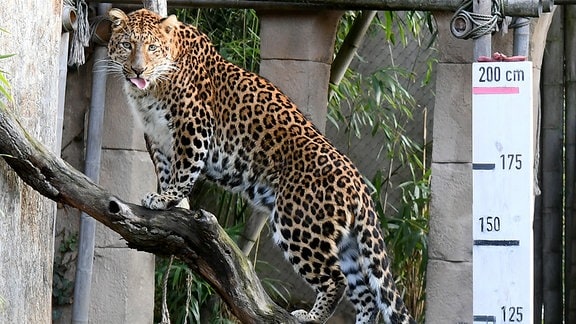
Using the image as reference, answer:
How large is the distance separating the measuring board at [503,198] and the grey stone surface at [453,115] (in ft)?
5.93

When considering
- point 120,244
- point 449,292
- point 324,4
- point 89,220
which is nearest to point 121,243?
point 120,244

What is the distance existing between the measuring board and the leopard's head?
205 centimetres

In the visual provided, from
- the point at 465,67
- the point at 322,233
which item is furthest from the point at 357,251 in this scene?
the point at 465,67

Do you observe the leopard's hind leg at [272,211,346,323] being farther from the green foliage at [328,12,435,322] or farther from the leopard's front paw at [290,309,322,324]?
the green foliage at [328,12,435,322]

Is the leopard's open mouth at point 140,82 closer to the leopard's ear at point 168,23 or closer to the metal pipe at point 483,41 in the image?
the leopard's ear at point 168,23

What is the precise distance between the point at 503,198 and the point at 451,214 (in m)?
1.83

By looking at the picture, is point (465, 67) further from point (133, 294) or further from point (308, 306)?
point (308, 306)

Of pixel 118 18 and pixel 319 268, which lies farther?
pixel 118 18

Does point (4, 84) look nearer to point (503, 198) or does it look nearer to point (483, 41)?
point (503, 198)

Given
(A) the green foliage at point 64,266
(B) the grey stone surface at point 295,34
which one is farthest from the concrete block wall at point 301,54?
(A) the green foliage at point 64,266

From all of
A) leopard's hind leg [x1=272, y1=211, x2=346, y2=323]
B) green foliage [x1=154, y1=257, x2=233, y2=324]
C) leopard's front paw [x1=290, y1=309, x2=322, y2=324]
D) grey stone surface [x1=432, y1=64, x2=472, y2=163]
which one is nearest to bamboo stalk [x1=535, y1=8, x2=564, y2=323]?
green foliage [x1=154, y1=257, x2=233, y2=324]

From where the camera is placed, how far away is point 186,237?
5.49m

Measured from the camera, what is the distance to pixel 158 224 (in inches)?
217

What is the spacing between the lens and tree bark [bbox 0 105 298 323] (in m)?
5.41
